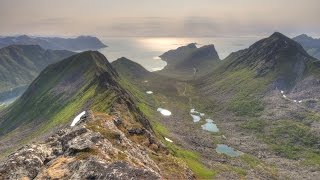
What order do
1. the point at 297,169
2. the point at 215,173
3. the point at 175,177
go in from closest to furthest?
1. the point at 175,177
2. the point at 215,173
3. the point at 297,169

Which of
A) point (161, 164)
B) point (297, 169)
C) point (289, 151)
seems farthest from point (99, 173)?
point (289, 151)

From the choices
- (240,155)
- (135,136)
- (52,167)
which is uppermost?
(52,167)

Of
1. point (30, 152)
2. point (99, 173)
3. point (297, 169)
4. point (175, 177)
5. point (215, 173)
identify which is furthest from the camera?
point (297, 169)

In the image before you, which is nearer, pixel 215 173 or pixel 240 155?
pixel 215 173

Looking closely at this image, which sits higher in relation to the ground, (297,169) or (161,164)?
(161,164)

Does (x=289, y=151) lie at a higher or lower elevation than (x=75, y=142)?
lower

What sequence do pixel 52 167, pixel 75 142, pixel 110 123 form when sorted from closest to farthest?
pixel 52 167
pixel 75 142
pixel 110 123

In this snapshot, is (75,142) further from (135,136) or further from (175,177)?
(135,136)

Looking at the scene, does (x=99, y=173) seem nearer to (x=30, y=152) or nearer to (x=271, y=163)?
(x=30, y=152)

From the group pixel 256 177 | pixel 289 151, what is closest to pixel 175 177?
pixel 256 177
